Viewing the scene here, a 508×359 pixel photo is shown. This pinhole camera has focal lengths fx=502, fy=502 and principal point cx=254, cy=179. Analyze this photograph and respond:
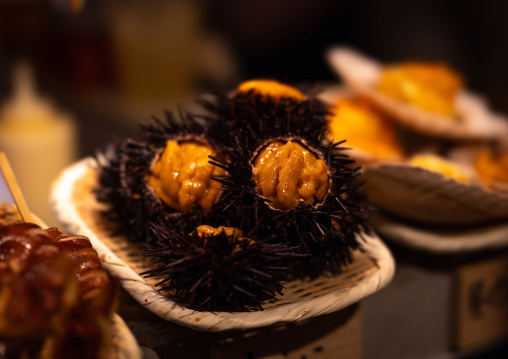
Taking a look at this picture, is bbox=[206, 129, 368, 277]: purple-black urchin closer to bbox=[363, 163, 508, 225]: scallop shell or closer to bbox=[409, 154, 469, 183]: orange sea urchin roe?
bbox=[363, 163, 508, 225]: scallop shell

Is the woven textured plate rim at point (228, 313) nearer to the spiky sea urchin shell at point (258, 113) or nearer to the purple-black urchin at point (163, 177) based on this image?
the purple-black urchin at point (163, 177)

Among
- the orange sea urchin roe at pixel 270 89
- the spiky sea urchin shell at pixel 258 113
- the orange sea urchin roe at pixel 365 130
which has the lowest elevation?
the orange sea urchin roe at pixel 365 130

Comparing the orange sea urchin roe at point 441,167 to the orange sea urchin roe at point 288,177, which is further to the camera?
the orange sea urchin roe at point 441,167

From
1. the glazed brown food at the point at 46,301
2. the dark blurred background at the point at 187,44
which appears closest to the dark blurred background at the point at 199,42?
the dark blurred background at the point at 187,44

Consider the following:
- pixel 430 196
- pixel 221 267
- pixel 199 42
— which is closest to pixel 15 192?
pixel 221 267

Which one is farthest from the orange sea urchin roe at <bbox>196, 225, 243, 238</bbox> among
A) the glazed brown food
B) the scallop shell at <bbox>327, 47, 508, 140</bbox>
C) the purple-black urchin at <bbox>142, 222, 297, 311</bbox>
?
the scallop shell at <bbox>327, 47, 508, 140</bbox>

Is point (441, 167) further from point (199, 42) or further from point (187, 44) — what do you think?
point (199, 42)

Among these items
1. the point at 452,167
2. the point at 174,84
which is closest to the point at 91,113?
the point at 174,84
